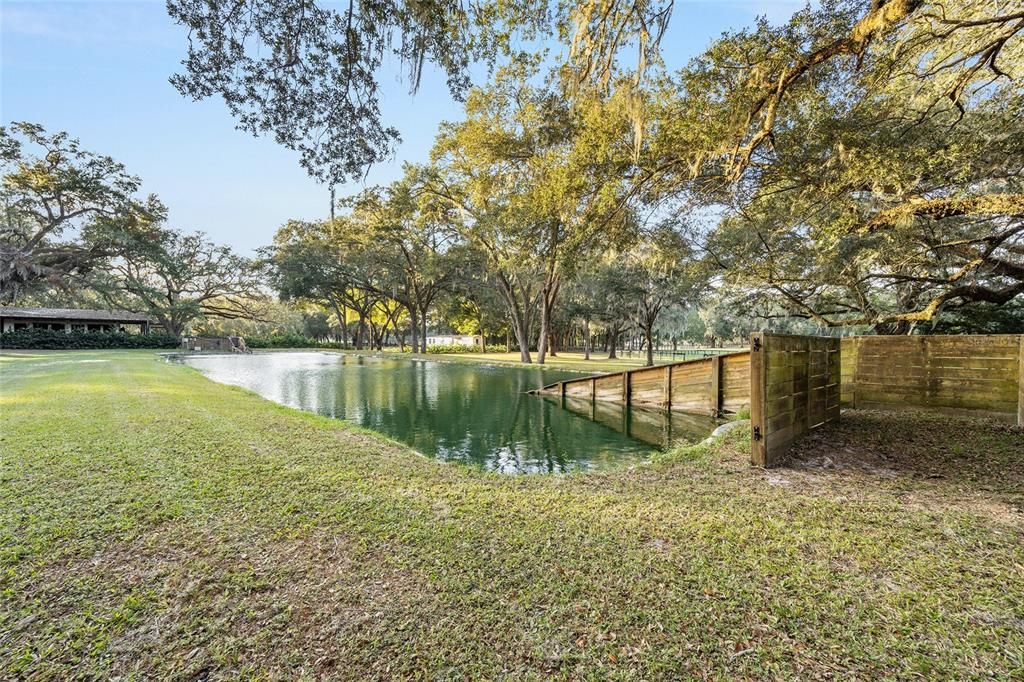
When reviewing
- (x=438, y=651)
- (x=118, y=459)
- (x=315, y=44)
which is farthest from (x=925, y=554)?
(x=118, y=459)

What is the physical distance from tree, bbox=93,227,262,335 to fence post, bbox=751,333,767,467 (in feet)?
108

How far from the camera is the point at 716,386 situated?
8.31 meters

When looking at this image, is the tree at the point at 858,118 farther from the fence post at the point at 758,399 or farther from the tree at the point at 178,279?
the tree at the point at 178,279

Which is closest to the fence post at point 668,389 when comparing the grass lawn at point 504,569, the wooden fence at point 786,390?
the wooden fence at point 786,390

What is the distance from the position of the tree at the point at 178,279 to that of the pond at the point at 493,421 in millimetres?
21934

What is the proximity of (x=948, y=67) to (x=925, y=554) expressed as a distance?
19.9ft

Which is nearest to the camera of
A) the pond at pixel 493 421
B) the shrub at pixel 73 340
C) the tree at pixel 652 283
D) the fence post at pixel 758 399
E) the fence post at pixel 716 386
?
the fence post at pixel 758 399

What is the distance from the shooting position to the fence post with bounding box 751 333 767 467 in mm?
3928

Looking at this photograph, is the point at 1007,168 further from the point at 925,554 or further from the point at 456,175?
the point at 456,175

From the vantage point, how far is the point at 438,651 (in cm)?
162

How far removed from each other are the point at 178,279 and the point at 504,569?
130 feet

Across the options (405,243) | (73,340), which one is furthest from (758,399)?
(73,340)

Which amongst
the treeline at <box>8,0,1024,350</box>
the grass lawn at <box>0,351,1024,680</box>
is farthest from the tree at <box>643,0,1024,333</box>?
the grass lawn at <box>0,351,1024,680</box>

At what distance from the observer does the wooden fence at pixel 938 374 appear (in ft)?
17.4
